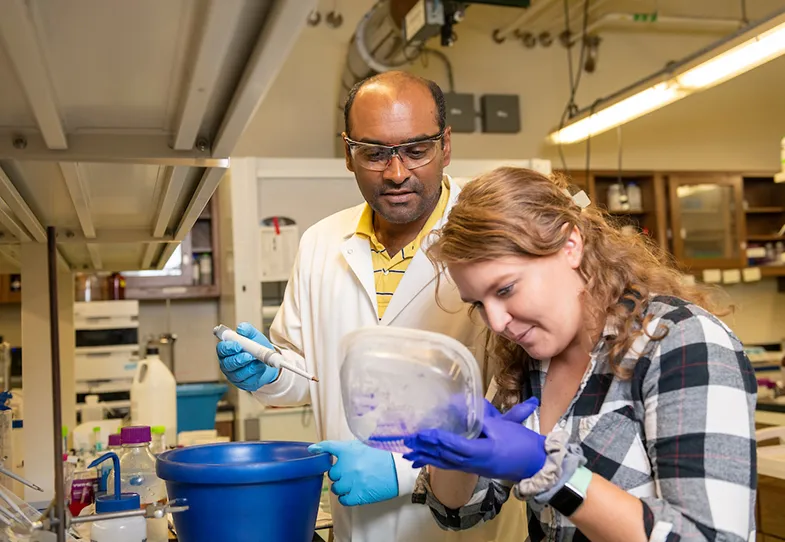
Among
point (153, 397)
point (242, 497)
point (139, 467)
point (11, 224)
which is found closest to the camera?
point (242, 497)

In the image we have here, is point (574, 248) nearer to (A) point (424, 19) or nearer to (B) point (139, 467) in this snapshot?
(B) point (139, 467)

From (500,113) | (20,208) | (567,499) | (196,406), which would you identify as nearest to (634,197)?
(500,113)

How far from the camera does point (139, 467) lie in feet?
6.15

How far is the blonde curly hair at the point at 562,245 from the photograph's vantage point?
1.06 m

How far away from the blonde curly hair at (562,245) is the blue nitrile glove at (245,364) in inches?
18.4

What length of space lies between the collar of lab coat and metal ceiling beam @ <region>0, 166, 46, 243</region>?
0.65m

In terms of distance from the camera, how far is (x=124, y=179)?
1.36 m

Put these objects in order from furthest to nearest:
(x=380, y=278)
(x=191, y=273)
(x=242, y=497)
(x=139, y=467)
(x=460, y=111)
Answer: (x=460, y=111)
(x=191, y=273)
(x=139, y=467)
(x=380, y=278)
(x=242, y=497)

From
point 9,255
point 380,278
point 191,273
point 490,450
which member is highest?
point 191,273

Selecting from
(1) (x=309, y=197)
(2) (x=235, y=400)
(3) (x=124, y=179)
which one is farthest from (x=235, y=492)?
(2) (x=235, y=400)

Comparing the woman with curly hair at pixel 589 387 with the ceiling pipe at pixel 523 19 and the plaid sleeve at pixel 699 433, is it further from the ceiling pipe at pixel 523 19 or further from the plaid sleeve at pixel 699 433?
the ceiling pipe at pixel 523 19

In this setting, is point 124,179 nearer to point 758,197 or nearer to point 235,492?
point 235,492

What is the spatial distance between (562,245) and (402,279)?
→ 23.4 inches

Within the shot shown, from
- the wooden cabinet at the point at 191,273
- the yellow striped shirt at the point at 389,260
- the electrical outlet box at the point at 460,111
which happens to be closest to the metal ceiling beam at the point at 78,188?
the yellow striped shirt at the point at 389,260
